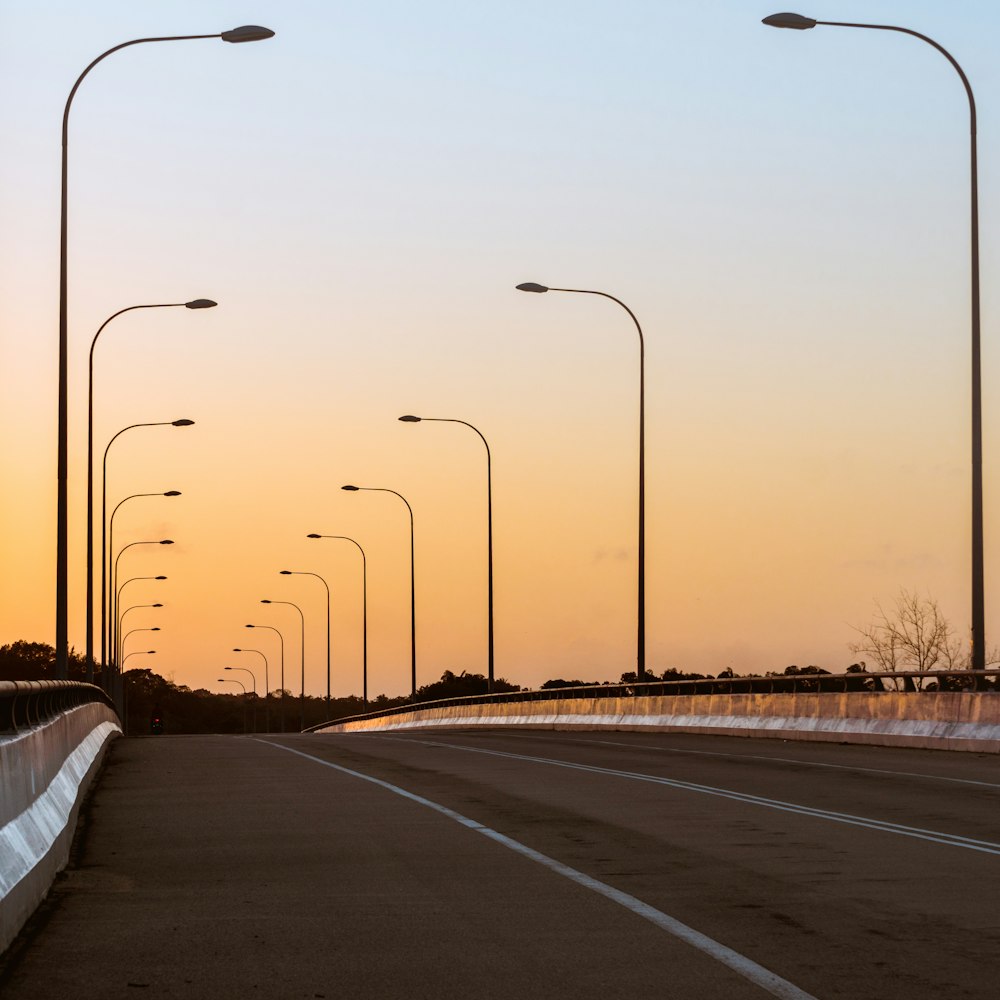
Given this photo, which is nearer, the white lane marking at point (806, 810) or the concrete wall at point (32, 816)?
the concrete wall at point (32, 816)

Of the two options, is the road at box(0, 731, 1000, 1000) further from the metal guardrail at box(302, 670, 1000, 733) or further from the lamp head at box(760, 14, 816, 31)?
the lamp head at box(760, 14, 816, 31)

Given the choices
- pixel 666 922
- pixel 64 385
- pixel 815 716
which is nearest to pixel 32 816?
pixel 666 922

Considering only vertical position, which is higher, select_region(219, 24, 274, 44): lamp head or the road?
select_region(219, 24, 274, 44): lamp head

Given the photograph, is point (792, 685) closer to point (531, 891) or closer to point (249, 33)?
point (249, 33)

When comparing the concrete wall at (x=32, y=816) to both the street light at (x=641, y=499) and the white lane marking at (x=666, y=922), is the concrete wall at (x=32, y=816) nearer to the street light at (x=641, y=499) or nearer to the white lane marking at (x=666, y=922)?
the white lane marking at (x=666, y=922)

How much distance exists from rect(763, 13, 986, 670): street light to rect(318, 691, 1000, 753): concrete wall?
1.03 m

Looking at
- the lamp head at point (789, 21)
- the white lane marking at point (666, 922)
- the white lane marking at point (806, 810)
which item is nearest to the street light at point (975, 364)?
the lamp head at point (789, 21)

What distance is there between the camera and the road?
28.6 feet

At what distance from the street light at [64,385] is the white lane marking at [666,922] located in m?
12.0

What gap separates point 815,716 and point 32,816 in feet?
75.8

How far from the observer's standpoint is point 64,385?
2916 cm

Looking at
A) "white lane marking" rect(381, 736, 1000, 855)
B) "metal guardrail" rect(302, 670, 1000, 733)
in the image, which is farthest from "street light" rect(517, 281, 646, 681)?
"white lane marking" rect(381, 736, 1000, 855)

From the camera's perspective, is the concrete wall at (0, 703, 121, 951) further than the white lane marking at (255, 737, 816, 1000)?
Yes

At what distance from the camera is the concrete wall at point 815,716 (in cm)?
2762
